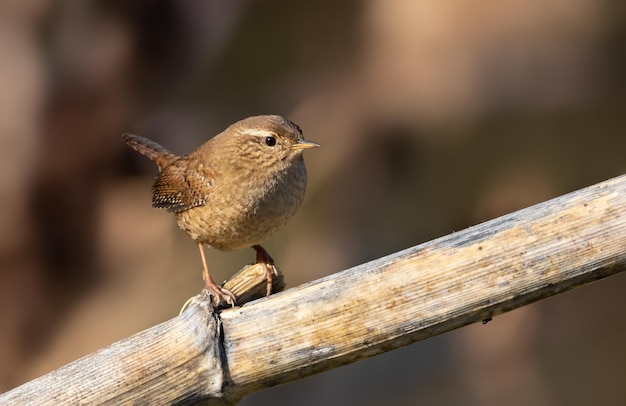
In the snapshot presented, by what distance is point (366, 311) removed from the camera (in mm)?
2225

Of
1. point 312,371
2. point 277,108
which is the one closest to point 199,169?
point 312,371

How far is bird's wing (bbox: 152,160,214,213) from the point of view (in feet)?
10.6

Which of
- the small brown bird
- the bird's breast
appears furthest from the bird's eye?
the bird's breast

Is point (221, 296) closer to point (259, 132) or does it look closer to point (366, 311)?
point (366, 311)

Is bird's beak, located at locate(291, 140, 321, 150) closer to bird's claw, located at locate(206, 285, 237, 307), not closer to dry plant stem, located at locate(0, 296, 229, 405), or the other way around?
bird's claw, located at locate(206, 285, 237, 307)

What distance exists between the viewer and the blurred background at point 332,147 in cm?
475

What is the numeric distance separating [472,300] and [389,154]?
2963mm

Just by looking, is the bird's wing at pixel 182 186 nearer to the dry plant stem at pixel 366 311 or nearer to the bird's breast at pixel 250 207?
the bird's breast at pixel 250 207

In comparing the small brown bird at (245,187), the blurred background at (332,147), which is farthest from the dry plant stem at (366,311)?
the blurred background at (332,147)

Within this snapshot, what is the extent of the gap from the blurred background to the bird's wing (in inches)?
50.4

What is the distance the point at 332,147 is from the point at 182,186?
1.68 meters

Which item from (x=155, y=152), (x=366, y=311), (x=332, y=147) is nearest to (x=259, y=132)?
(x=155, y=152)

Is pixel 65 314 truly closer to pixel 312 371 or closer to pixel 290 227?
pixel 290 227

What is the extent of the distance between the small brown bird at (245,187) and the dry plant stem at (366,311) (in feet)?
1.91
